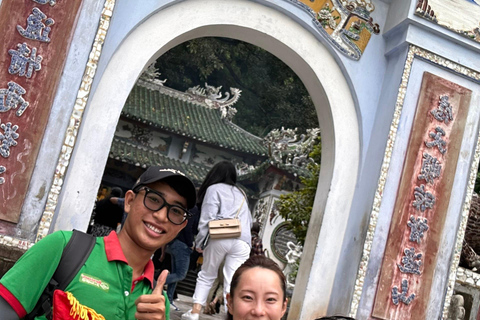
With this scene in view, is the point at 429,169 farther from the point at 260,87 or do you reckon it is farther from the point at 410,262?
the point at 260,87

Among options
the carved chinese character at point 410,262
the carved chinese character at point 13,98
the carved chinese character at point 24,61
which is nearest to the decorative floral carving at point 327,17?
the carved chinese character at point 410,262

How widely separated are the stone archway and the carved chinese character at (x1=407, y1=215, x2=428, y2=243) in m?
0.63

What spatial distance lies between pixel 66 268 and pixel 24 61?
323 cm

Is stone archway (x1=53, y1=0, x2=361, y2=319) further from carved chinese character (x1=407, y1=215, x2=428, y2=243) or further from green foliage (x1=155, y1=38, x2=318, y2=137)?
green foliage (x1=155, y1=38, x2=318, y2=137)

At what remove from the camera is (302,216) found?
27.1 ft

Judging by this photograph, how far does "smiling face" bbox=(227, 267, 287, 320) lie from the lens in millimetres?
1758

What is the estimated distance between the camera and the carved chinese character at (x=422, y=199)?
18.2ft

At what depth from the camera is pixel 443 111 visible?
5711 millimetres

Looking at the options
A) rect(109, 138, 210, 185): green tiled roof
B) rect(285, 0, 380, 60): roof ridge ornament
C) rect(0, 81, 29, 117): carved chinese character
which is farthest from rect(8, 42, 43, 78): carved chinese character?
rect(109, 138, 210, 185): green tiled roof

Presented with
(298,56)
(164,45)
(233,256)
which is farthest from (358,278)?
(164,45)

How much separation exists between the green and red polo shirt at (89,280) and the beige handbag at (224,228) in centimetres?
296

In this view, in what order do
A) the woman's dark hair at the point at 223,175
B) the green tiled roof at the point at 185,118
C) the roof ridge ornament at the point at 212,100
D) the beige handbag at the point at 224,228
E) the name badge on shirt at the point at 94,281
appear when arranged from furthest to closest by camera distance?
the roof ridge ornament at the point at 212,100, the green tiled roof at the point at 185,118, the woman's dark hair at the point at 223,175, the beige handbag at the point at 224,228, the name badge on shirt at the point at 94,281

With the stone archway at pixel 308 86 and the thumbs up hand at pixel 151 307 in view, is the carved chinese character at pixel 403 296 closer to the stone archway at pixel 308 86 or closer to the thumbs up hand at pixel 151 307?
the stone archway at pixel 308 86

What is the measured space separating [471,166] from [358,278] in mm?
1664
